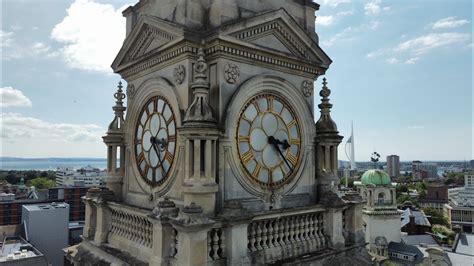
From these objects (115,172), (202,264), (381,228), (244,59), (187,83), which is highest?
(244,59)

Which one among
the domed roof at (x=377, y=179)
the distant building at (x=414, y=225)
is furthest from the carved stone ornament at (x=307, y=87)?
the distant building at (x=414, y=225)

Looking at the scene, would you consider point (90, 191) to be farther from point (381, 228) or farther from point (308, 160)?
point (381, 228)

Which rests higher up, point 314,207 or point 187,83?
point 187,83

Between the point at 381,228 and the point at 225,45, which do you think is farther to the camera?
the point at 381,228

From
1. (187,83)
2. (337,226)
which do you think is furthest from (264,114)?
(337,226)

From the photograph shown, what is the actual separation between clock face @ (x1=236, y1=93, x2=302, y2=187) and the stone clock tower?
3 cm

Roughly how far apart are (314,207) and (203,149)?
328 cm

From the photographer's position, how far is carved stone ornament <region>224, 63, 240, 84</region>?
25.0ft

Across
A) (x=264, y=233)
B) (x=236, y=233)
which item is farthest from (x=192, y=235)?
(x=264, y=233)

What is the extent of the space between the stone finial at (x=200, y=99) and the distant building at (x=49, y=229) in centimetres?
5374

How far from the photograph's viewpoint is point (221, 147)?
7.41 metres

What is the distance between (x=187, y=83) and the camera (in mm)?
7590

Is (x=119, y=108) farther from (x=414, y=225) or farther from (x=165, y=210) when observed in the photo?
(x=414, y=225)

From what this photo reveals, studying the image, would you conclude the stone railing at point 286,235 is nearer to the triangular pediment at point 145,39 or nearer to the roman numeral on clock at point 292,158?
the roman numeral on clock at point 292,158
